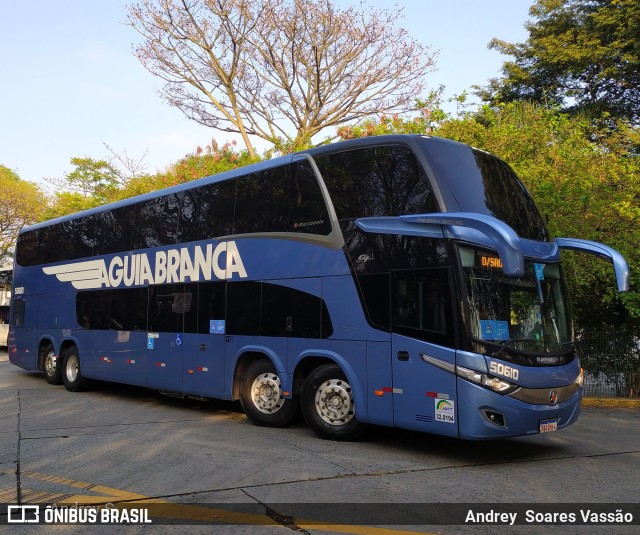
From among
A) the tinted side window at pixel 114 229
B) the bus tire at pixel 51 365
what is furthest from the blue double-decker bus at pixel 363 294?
the bus tire at pixel 51 365

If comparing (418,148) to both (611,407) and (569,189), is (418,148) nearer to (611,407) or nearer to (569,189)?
(569,189)

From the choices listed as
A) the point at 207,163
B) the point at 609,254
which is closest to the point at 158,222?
the point at 609,254

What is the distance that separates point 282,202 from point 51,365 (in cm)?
901

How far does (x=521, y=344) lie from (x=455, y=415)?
112cm

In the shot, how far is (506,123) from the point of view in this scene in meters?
16.8

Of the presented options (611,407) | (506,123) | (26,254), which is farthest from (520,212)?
(26,254)

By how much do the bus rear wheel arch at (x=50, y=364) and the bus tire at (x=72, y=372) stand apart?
1.10 ft

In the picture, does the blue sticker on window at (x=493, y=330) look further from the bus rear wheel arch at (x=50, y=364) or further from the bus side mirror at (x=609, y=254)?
the bus rear wheel arch at (x=50, y=364)

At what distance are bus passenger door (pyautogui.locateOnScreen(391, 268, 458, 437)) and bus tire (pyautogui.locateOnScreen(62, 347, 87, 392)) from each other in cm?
900

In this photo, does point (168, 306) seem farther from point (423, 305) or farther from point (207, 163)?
point (207, 163)

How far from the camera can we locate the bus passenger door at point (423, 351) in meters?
7.47

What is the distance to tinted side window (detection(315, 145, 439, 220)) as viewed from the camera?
8.09m

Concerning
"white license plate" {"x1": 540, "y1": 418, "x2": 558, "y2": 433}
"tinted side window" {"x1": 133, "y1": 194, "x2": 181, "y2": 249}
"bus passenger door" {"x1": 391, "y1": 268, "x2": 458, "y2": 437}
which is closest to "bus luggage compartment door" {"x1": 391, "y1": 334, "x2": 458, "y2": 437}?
"bus passenger door" {"x1": 391, "y1": 268, "x2": 458, "y2": 437}

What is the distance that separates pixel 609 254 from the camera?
8445 mm
